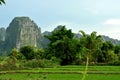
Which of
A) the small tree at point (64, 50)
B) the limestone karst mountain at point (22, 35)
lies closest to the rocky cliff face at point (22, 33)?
the limestone karst mountain at point (22, 35)

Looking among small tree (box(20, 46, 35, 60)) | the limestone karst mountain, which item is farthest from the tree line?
the limestone karst mountain

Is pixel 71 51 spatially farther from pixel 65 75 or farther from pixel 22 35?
pixel 22 35

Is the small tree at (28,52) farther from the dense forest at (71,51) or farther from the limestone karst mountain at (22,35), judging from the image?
the limestone karst mountain at (22,35)

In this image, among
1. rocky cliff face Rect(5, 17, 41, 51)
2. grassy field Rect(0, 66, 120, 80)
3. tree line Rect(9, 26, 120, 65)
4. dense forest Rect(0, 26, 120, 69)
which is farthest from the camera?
rocky cliff face Rect(5, 17, 41, 51)

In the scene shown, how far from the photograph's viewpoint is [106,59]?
54469 mm

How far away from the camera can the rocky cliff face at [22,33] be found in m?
155

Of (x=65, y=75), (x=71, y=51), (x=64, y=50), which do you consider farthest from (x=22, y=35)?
(x=65, y=75)

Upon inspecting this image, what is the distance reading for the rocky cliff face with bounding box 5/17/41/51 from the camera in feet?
508

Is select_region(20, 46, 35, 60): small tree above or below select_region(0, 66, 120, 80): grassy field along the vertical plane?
above

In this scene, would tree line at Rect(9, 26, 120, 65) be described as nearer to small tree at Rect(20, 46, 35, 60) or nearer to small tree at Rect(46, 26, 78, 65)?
small tree at Rect(46, 26, 78, 65)

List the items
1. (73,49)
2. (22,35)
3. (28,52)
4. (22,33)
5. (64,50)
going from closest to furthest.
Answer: (73,49) → (64,50) → (28,52) → (22,35) → (22,33)

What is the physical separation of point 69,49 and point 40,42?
111808mm

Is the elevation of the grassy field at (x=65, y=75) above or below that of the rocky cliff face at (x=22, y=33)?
below

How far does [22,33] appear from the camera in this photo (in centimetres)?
15762
